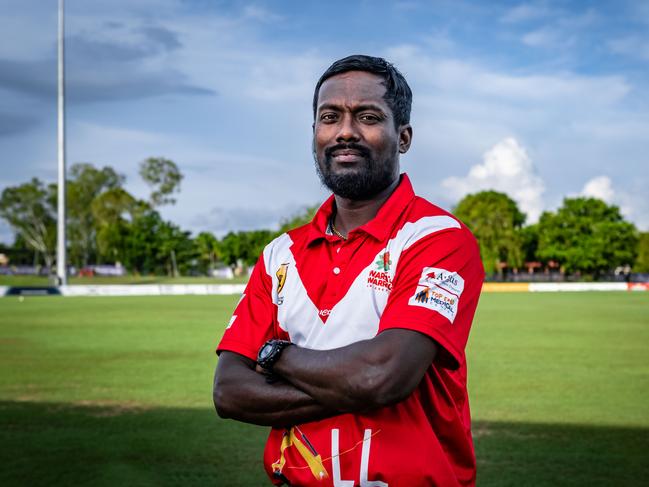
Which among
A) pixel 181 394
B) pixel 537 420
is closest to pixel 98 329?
pixel 181 394

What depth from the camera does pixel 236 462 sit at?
266 inches

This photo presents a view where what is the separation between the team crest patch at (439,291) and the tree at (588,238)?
275 ft

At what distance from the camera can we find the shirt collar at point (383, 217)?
9.02 ft

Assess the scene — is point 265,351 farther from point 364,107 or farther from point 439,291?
point 364,107

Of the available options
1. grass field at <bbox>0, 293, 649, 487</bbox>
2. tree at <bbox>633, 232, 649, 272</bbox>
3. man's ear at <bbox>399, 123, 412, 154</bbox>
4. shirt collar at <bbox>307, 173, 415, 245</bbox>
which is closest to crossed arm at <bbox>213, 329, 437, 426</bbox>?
shirt collar at <bbox>307, 173, 415, 245</bbox>

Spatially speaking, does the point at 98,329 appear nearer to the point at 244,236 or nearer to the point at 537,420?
the point at 537,420

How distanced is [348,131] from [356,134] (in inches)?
1.3

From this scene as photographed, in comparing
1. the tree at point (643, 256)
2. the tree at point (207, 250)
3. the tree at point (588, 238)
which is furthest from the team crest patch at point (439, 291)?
the tree at point (207, 250)

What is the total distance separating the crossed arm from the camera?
2.49m

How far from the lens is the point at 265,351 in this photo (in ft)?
8.89

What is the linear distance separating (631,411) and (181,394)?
5794 millimetres

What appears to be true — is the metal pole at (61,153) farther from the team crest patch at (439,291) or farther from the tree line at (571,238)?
the team crest patch at (439,291)

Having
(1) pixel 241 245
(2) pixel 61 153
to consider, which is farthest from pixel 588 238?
(2) pixel 61 153

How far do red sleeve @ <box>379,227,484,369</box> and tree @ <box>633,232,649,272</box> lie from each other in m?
97.2
